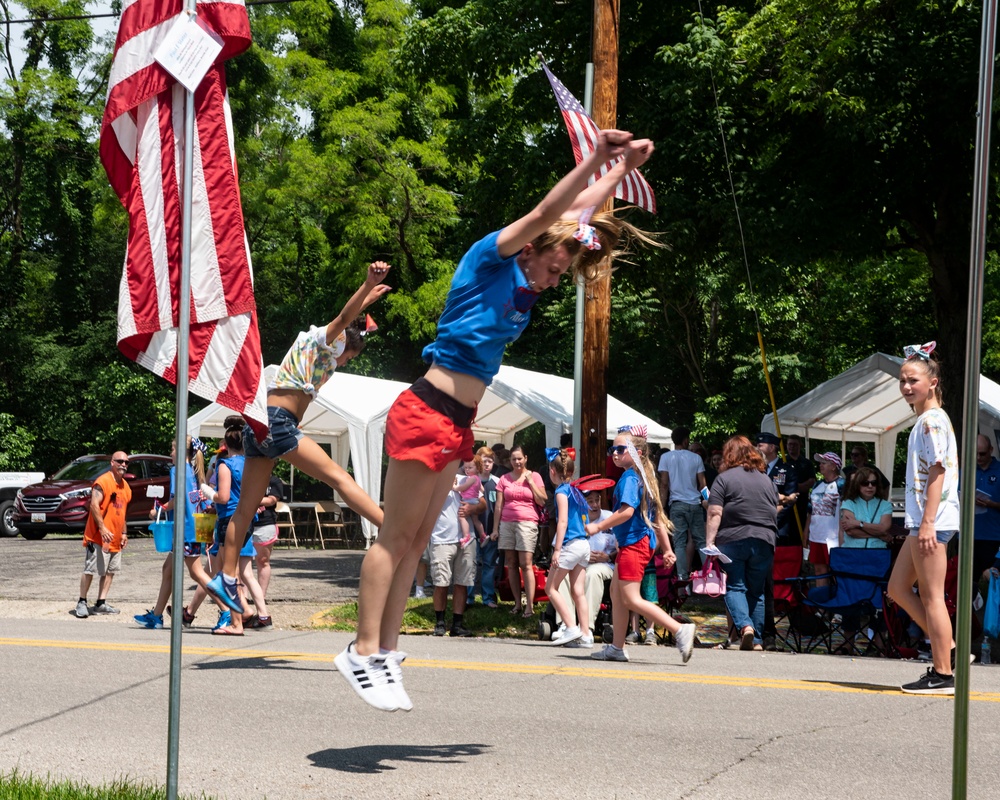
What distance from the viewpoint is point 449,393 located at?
16.3 ft

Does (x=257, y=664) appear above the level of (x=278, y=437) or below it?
below

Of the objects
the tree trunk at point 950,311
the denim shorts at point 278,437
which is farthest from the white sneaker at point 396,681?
the tree trunk at point 950,311

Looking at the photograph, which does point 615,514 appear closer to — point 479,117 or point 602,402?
point 602,402

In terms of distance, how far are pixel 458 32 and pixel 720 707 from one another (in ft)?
47.7

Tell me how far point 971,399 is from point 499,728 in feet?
11.9

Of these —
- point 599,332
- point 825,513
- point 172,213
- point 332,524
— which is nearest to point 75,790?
point 172,213

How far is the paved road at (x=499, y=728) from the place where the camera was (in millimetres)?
4934

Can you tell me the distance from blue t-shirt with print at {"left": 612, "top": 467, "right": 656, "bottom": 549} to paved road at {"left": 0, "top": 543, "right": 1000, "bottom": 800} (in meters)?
1.03

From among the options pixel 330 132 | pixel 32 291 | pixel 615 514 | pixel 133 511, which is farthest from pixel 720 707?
pixel 32 291

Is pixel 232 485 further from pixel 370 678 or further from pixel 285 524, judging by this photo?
pixel 285 524

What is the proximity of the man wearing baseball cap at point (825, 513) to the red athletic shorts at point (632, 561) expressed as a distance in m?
4.28

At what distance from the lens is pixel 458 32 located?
62.3 ft

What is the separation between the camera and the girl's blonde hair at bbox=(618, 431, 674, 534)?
968cm

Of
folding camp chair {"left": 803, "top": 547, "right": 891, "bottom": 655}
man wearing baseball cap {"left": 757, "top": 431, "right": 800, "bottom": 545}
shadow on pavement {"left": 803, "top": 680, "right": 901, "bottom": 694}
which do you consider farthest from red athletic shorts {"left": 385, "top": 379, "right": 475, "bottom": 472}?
man wearing baseball cap {"left": 757, "top": 431, "right": 800, "bottom": 545}
